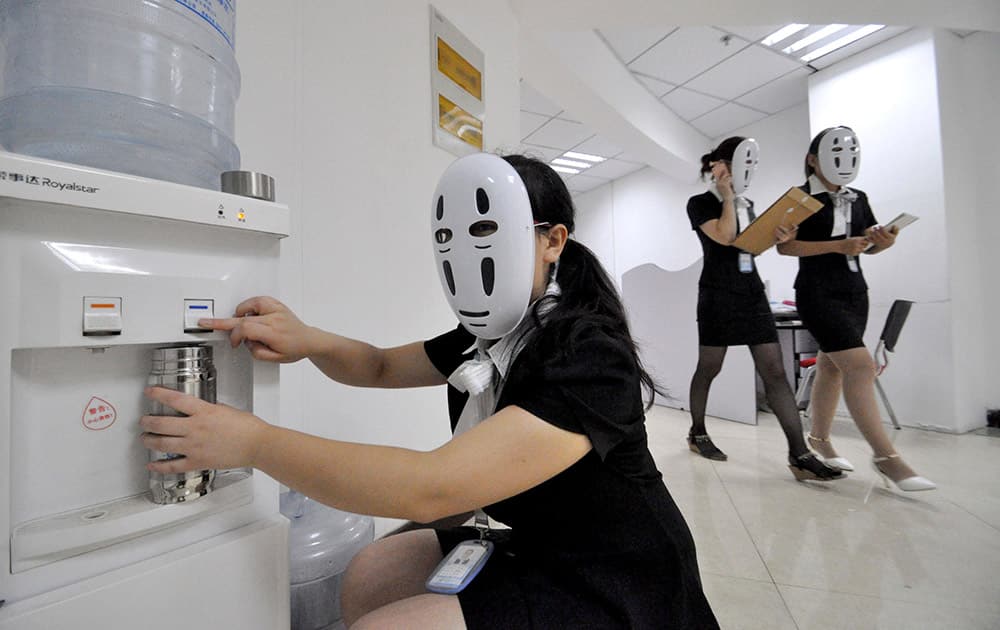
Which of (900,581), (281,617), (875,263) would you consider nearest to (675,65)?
(875,263)

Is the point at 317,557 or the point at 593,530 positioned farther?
the point at 317,557

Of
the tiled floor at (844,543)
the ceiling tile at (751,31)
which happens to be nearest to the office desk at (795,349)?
the tiled floor at (844,543)

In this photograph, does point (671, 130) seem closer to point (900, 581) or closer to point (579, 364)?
point (900, 581)

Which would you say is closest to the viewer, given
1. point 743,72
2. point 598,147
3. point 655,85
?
point 743,72

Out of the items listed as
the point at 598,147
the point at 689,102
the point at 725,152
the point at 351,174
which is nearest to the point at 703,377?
the point at 725,152

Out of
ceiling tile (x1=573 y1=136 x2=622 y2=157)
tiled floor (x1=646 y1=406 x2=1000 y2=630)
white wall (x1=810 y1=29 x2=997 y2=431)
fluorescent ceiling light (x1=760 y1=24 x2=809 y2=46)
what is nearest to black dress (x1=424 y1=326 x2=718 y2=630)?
tiled floor (x1=646 y1=406 x2=1000 y2=630)

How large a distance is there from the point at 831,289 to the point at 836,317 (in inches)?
4.8

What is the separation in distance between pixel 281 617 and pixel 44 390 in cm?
34

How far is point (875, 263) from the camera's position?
9.84ft

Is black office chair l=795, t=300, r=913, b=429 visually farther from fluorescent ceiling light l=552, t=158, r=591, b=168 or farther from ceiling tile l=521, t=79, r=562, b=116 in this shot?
fluorescent ceiling light l=552, t=158, r=591, b=168

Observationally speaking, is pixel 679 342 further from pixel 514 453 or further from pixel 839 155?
pixel 514 453

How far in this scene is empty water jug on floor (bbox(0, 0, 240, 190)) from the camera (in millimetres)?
569

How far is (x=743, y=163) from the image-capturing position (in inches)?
78.3

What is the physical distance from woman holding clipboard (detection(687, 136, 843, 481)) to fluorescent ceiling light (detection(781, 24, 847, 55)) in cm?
181
